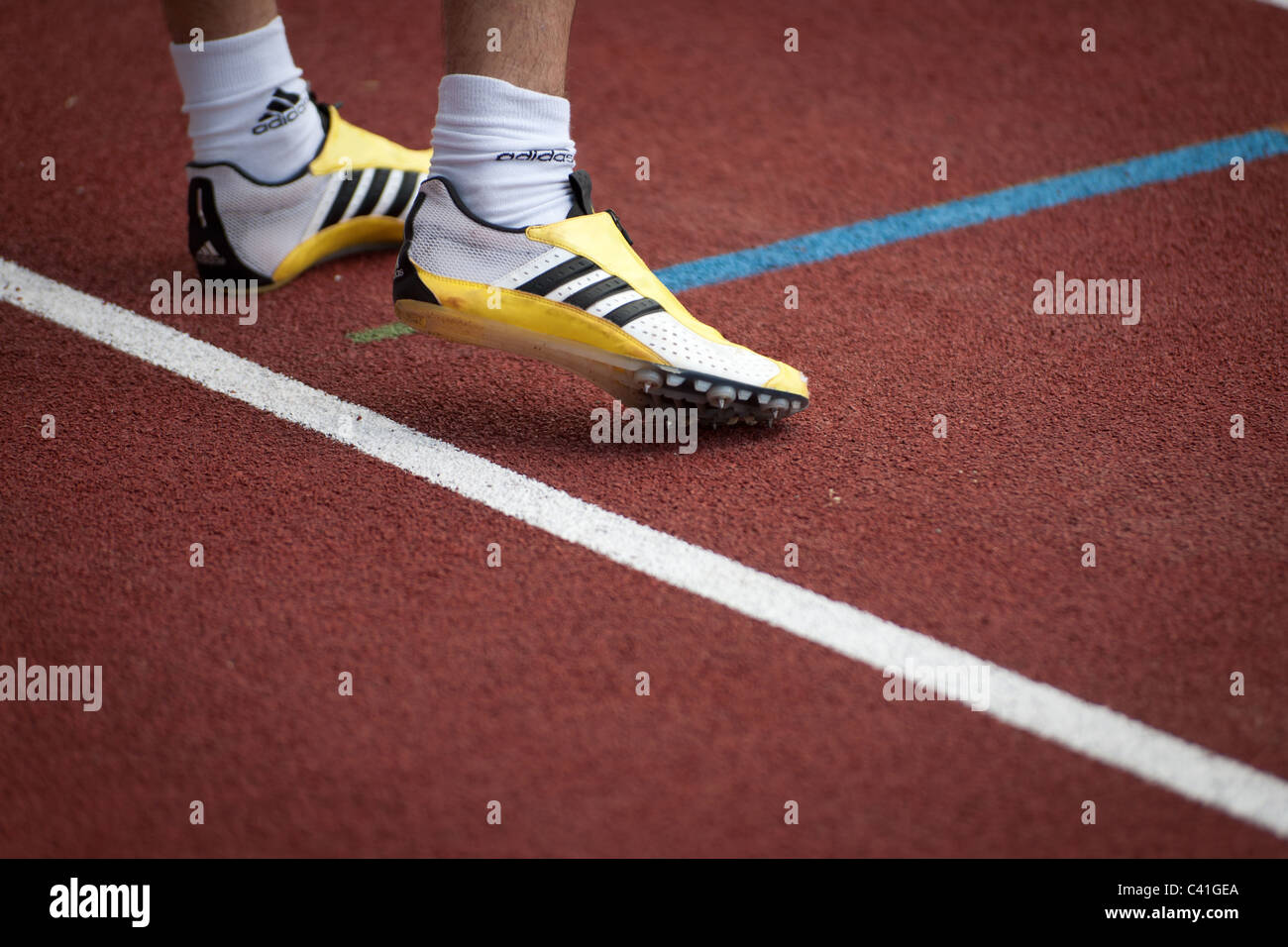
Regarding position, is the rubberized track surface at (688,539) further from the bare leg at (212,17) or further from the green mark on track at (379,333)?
the bare leg at (212,17)

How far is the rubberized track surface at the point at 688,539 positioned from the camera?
150 centimetres

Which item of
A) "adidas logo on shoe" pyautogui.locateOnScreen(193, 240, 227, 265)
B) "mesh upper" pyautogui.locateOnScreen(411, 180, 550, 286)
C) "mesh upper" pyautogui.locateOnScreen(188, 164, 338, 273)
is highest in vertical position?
"mesh upper" pyautogui.locateOnScreen(188, 164, 338, 273)

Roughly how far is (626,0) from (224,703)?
11.0ft

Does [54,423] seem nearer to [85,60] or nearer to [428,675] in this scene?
[428,675]

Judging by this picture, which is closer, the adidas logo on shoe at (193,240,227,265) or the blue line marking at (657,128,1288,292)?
the adidas logo on shoe at (193,240,227,265)

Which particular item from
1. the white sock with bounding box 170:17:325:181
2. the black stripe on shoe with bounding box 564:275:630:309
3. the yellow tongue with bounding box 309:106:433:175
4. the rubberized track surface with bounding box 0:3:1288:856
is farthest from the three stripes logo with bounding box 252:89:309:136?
the black stripe on shoe with bounding box 564:275:630:309

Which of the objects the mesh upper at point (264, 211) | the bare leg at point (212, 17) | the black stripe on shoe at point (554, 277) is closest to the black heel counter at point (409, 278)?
the black stripe on shoe at point (554, 277)

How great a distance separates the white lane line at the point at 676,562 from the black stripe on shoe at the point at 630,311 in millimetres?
305

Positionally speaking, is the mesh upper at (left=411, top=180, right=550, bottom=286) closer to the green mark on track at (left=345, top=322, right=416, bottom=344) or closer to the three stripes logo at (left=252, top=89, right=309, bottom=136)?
the green mark on track at (left=345, top=322, right=416, bottom=344)

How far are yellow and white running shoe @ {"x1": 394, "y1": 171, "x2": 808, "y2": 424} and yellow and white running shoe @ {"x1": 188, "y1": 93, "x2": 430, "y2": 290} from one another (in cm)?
55

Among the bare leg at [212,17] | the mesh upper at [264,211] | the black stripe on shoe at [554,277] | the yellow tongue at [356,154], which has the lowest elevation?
the black stripe on shoe at [554,277]

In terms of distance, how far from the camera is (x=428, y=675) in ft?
5.46

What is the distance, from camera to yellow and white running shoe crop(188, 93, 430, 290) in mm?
2580
